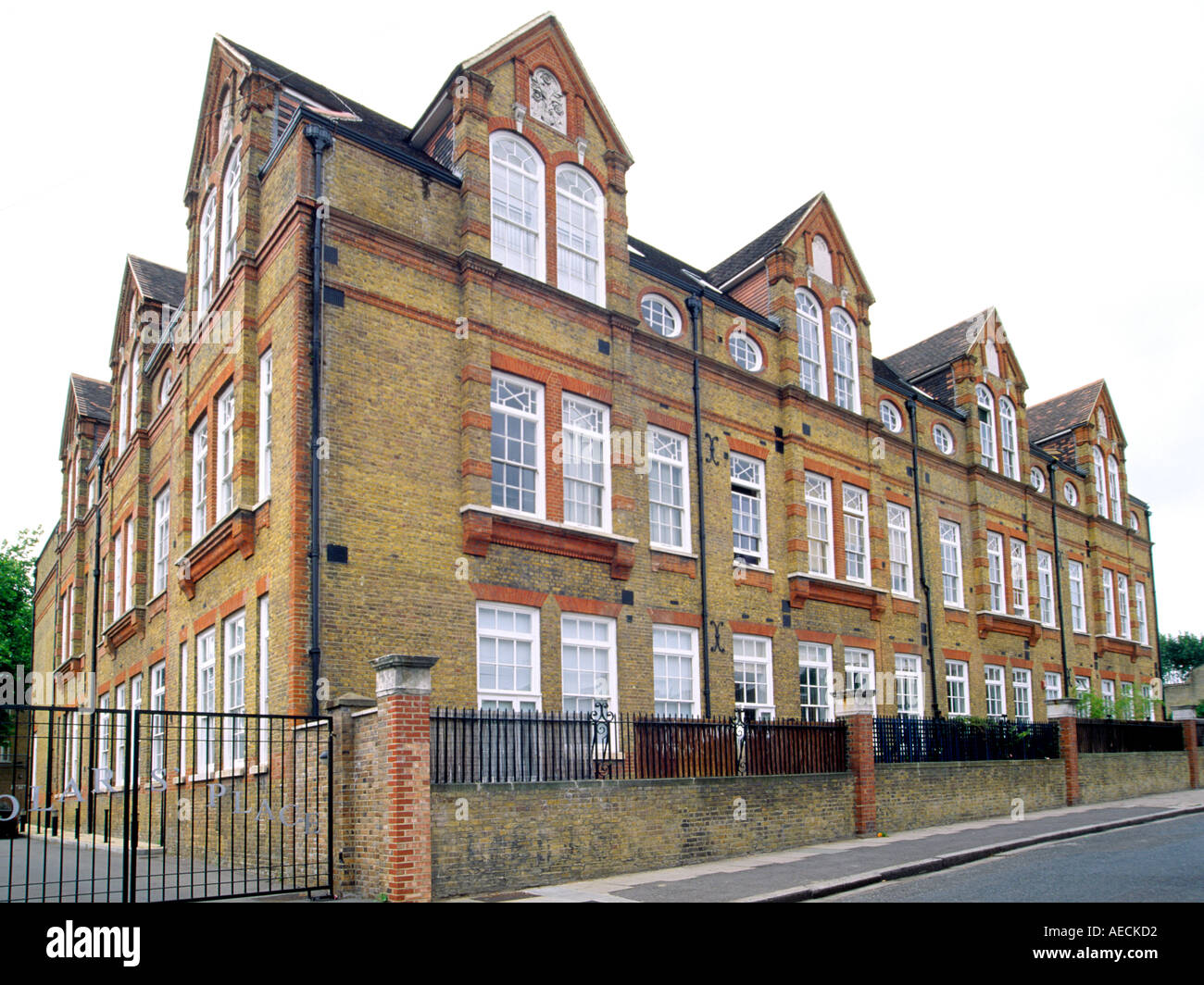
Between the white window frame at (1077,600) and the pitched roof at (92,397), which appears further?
the white window frame at (1077,600)

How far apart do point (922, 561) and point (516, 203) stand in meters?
14.3

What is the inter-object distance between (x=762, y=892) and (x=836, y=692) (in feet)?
36.2

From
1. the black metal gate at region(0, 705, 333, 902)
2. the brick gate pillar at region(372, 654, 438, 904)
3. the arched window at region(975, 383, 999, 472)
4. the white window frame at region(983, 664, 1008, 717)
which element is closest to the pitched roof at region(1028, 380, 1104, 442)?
the arched window at region(975, 383, 999, 472)

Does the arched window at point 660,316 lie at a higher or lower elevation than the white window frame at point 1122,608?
higher

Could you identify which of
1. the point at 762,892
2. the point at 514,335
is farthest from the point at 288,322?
the point at 762,892

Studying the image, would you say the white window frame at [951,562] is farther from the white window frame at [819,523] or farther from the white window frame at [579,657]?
the white window frame at [579,657]

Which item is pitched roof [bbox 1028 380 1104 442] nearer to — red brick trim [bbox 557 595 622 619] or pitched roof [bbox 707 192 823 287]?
pitched roof [bbox 707 192 823 287]

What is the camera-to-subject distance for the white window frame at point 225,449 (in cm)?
1798

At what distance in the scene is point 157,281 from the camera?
27.3 metres

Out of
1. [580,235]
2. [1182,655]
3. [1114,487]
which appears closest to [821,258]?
[580,235]

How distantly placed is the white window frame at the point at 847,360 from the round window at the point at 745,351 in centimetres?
279

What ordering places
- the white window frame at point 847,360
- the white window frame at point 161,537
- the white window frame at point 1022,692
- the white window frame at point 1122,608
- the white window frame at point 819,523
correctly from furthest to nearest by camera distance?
the white window frame at point 1122,608
the white window frame at point 1022,692
the white window frame at point 847,360
the white window frame at point 819,523
the white window frame at point 161,537

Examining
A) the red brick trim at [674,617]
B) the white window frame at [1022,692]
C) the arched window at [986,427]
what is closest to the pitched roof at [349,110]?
the red brick trim at [674,617]
